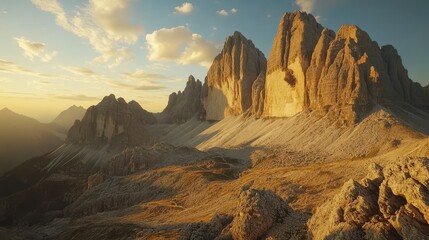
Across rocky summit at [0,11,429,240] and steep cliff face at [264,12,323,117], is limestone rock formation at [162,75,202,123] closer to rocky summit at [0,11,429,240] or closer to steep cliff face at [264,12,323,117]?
rocky summit at [0,11,429,240]

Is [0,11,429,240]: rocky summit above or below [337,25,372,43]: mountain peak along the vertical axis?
below

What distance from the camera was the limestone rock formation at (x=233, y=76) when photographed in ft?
404

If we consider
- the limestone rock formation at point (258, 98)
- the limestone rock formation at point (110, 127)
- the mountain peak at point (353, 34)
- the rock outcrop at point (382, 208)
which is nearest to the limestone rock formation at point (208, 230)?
the rock outcrop at point (382, 208)

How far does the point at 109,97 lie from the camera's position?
127 m

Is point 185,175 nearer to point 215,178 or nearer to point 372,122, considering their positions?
point 215,178

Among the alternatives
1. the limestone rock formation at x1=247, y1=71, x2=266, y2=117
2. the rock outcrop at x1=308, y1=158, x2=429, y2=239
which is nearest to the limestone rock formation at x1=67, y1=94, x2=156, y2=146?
the limestone rock formation at x1=247, y1=71, x2=266, y2=117

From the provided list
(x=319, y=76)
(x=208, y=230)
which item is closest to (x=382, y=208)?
(x=208, y=230)

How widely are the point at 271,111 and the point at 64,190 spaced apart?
2299 inches

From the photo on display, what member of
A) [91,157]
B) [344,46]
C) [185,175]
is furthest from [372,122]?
[91,157]

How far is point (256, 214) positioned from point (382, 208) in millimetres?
6338

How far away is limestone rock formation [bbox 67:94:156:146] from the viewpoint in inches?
4614

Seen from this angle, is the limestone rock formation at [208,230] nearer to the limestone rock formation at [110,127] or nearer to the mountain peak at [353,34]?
the mountain peak at [353,34]

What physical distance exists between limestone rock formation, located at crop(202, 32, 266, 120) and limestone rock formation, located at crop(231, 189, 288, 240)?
101 metres

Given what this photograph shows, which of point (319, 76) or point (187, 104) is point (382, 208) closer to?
point (319, 76)
